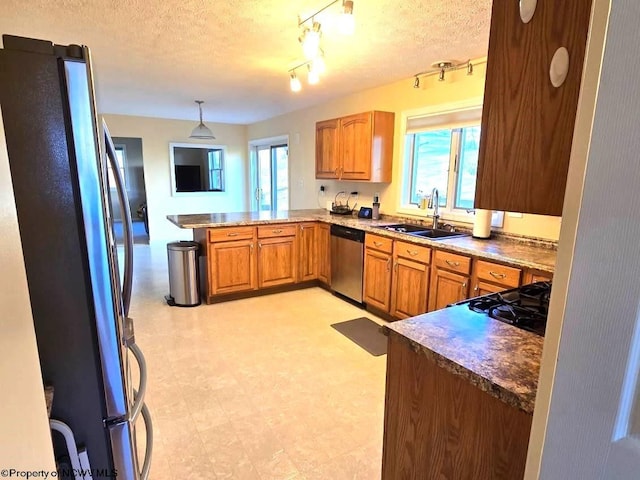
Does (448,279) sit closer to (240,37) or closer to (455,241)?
(455,241)

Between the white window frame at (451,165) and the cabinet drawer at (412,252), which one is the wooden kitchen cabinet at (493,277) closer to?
the cabinet drawer at (412,252)

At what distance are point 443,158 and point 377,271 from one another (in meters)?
1.29

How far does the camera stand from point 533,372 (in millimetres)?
976

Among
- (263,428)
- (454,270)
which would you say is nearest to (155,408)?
(263,428)

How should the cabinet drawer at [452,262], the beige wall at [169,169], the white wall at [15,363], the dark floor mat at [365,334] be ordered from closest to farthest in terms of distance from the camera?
the white wall at [15,363]
the cabinet drawer at [452,262]
the dark floor mat at [365,334]
the beige wall at [169,169]

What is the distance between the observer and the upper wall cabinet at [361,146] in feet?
12.6

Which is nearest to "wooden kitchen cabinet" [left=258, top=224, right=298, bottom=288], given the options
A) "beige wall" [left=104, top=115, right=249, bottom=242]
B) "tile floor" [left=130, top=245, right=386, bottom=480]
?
"tile floor" [left=130, top=245, right=386, bottom=480]

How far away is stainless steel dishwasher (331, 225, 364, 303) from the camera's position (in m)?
3.75

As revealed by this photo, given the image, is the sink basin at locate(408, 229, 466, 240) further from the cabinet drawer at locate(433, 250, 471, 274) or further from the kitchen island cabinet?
the kitchen island cabinet

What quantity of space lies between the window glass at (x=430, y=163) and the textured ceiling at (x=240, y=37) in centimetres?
66

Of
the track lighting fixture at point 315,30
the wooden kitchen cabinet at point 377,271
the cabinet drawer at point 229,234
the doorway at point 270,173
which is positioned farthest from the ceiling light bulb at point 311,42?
the doorway at point 270,173

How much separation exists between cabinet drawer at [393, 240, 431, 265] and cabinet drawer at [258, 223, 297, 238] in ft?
4.34

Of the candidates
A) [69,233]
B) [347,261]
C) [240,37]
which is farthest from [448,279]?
[69,233]

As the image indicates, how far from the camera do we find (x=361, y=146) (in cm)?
394
